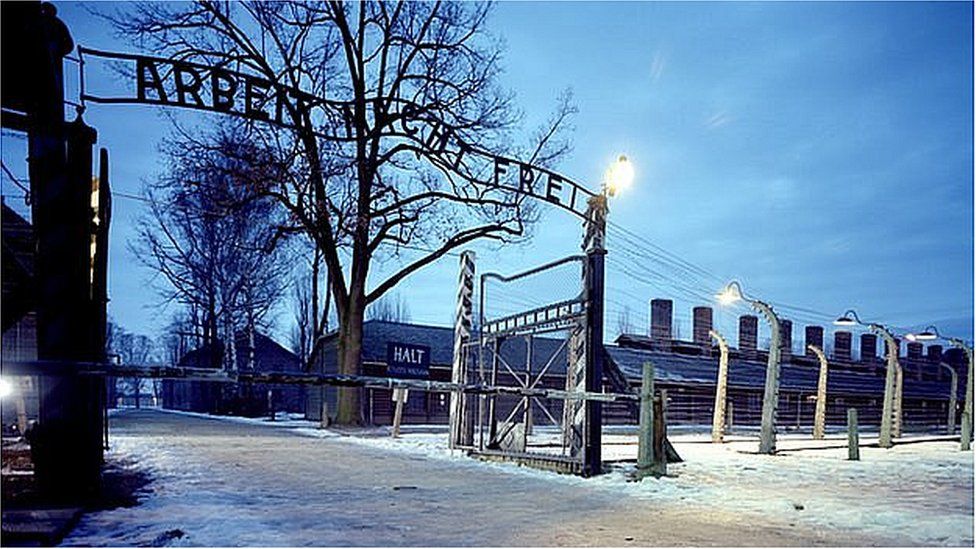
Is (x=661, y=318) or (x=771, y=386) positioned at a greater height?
(x=661, y=318)

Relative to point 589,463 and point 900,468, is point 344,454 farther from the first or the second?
point 900,468

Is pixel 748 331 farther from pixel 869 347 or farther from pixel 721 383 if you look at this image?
pixel 721 383

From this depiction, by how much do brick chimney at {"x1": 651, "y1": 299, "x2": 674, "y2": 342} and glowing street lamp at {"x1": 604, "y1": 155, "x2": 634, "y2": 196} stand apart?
32.8 m

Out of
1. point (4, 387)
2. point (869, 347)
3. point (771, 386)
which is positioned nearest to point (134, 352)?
point (869, 347)

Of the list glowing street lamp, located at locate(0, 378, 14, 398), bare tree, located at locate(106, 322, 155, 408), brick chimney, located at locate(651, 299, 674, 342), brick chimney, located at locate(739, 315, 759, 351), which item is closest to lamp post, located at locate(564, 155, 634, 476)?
glowing street lamp, located at locate(0, 378, 14, 398)

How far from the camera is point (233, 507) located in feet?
20.6

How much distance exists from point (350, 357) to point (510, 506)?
16656mm

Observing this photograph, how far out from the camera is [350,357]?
74.6 ft

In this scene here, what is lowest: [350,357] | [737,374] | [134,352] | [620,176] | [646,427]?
[134,352]

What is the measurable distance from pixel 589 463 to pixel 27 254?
9.48 m

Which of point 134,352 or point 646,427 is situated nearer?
point 646,427

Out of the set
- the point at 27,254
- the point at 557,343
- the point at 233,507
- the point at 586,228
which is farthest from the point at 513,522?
the point at 557,343

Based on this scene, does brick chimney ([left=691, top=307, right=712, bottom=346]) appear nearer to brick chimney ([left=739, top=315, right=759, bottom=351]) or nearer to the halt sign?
brick chimney ([left=739, top=315, right=759, bottom=351])

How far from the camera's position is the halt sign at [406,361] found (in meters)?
18.0
